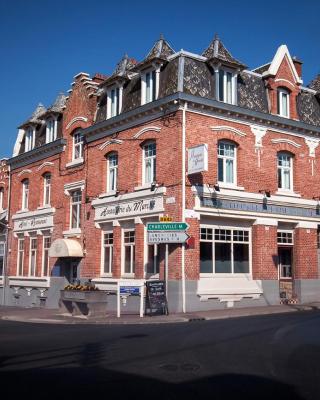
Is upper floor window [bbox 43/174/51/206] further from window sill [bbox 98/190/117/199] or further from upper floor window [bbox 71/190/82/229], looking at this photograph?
window sill [bbox 98/190/117/199]

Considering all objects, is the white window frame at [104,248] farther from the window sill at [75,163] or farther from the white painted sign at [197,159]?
the white painted sign at [197,159]

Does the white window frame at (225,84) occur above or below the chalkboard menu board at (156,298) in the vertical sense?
above

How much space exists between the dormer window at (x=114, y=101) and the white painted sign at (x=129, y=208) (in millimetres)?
4446

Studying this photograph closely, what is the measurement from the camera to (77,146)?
27391 mm

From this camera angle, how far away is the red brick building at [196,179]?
2072cm

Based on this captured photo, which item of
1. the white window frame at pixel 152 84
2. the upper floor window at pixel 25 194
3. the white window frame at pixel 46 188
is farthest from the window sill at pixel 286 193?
the upper floor window at pixel 25 194

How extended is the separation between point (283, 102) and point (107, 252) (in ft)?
36.0

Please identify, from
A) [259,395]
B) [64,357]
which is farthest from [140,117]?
[259,395]

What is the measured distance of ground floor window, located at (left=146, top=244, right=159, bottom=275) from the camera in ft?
70.0

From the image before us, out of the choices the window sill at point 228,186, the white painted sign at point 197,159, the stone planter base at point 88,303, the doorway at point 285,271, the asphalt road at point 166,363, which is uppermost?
the white painted sign at point 197,159

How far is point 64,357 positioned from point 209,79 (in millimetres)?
15076

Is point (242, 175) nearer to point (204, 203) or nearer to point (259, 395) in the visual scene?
point (204, 203)

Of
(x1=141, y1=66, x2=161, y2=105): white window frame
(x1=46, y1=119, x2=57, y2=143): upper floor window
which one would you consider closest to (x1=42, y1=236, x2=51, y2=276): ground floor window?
(x1=46, y1=119, x2=57, y2=143): upper floor window

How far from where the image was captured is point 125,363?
372 inches
